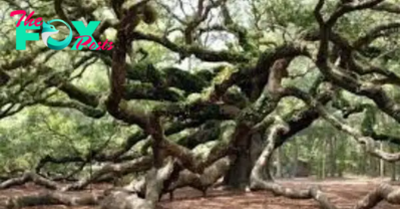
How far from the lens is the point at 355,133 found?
25.3ft

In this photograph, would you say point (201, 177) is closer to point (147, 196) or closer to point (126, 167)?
point (147, 196)

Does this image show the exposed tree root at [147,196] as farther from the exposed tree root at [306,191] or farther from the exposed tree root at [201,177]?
the exposed tree root at [306,191]

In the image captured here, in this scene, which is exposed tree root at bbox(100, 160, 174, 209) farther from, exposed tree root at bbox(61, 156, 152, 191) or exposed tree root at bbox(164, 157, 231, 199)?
exposed tree root at bbox(61, 156, 152, 191)

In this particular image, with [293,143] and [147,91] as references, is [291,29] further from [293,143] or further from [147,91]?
[293,143]

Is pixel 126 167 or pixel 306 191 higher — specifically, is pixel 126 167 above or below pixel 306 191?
above

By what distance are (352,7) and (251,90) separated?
16.0 feet

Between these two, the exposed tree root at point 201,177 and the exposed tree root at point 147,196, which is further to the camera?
the exposed tree root at point 201,177

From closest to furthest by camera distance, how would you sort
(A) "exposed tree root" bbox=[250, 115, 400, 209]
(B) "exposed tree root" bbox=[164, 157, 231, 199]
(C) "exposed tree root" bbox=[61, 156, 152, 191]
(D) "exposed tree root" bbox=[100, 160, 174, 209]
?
1. (A) "exposed tree root" bbox=[250, 115, 400, 209]
2. (D) "exposed tree root" bbox=[100, 160, 174, 209]
3. (B) "exposed tree root" bbox=[164, 157, 231, 199]
4. (C) "exposed tree root" bbox=[61, 156, 152, 191]

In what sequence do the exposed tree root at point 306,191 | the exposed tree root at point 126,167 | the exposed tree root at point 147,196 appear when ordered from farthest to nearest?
the exposed tree root at point 126,167 < the exposed tree root at point 147,196 < the exposed tree root at point 306,191

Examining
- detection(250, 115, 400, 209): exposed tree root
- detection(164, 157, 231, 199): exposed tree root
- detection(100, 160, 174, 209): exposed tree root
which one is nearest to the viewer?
detection(250, 115, 400, 209): exposed tree root

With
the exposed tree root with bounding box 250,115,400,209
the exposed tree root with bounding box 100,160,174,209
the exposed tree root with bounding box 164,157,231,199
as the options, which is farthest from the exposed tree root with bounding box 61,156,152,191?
the exposed tree root with bounding box 100,160,174,209

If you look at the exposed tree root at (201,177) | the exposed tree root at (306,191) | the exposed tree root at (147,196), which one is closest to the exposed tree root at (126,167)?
the exposed tree root at (201,177)

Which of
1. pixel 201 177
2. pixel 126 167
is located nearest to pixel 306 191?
pixel 201 177

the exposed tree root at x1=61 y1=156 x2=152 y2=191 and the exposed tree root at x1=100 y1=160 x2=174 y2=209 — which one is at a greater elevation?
the exposed tree root at x1=61 y1=156 x2=152 y2=191
